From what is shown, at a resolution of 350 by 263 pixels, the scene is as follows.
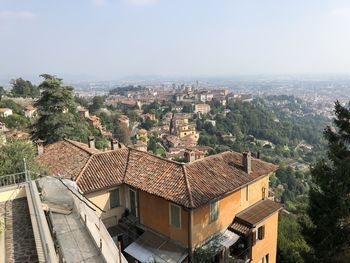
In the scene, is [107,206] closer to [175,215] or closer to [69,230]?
[175,215]

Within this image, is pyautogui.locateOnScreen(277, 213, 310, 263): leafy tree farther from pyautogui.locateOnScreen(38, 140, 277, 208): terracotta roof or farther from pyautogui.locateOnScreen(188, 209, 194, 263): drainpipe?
pyautogui.locateOnScreen(188, 209, 194, 263): drainpipe

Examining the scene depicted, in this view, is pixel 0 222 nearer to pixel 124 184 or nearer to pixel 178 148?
pixel 124 184

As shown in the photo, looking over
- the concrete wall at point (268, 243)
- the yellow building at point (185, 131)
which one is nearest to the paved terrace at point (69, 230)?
the concrete wall at point (268, 243)

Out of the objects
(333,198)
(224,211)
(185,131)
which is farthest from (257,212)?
(185,131)

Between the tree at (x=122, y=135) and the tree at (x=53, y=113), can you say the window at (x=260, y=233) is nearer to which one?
the tree at (x=53, y=113)

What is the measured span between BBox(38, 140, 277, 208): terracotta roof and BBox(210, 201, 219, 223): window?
24.7 inches

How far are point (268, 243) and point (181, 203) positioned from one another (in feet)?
23.4

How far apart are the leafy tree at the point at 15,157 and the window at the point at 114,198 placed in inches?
153

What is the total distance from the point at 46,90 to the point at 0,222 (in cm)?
2075

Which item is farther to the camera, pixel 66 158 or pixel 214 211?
pixel 66 158

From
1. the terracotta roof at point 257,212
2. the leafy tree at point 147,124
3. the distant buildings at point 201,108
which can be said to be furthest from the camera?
the distant buildings at point 201,108

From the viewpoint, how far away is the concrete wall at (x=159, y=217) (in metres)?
14.3

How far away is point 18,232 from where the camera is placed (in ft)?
28.1

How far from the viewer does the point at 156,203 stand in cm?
1531
